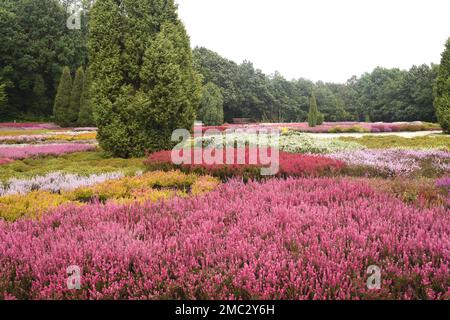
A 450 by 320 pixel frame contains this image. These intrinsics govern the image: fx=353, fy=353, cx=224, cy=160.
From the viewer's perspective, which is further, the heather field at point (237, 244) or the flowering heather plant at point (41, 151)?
the flowering heather plant at point (41, 151)

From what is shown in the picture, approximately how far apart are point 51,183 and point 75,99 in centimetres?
3779

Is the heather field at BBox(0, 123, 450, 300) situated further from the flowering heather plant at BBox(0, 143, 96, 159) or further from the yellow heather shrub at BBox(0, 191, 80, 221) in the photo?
the flowering heather plant at BBox(0, 143, 96, 159)

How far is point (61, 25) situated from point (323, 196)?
5972cm

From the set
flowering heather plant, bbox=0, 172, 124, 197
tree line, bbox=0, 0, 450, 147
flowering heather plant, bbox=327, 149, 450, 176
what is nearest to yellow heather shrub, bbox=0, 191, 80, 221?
flowering heather plant, bbox=0, 172, 124, 197

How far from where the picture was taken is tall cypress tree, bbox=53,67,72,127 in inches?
1631

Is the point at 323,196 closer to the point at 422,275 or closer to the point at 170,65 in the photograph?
the point at 422,275

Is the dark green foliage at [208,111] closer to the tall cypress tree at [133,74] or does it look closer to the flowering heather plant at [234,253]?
the tall cypress tree at [133,74]

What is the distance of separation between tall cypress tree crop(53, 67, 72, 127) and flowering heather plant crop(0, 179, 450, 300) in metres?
40.8

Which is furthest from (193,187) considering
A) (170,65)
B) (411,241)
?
(170,65)

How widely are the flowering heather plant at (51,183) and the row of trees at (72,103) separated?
34.4 meters

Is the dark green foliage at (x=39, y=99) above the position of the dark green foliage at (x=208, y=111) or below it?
above

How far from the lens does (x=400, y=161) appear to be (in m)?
9.52

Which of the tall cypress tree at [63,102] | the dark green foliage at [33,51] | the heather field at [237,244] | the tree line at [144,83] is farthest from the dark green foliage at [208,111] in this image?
the heather field at [237,244]

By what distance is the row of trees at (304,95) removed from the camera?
59.3 meters
